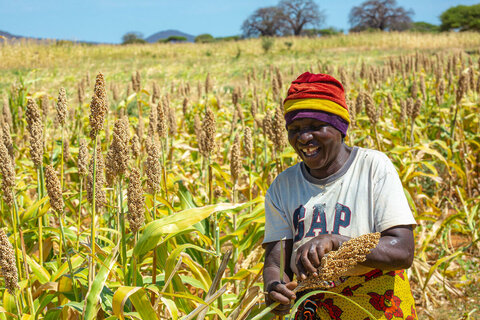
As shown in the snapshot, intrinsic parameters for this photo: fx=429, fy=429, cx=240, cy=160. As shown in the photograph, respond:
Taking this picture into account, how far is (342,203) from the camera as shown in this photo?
6.12ft

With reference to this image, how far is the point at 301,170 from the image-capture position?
206 cm

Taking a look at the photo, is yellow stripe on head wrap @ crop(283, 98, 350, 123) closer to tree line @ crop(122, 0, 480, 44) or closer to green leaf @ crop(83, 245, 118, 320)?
green leaf @ crop(83, 245, 118, 320)

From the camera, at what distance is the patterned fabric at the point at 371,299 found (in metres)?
1.79

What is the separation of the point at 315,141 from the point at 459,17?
6027 cm

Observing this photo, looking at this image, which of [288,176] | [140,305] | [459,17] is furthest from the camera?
[459,17]

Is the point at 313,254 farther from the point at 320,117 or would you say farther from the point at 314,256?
the point at 320,117

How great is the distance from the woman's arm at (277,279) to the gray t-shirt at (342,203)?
0.15ft

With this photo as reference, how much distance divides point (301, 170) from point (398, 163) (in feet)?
7.62

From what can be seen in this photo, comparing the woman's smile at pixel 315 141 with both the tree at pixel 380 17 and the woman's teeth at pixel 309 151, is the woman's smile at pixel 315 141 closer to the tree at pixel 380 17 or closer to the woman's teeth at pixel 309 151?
the woman's teeth at pixel 309 151

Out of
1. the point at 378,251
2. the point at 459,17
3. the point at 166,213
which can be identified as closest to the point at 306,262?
the point at 378,251

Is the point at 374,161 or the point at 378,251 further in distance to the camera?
the point at 374,161

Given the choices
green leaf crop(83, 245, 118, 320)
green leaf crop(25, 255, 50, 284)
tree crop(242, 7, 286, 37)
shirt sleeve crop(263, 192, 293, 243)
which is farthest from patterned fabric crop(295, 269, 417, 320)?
tree crop(242, 7, 286, 37)

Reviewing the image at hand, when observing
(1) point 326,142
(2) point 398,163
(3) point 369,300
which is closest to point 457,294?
(2) point 398,163

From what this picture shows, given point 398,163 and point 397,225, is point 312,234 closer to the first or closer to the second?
point 397,225
